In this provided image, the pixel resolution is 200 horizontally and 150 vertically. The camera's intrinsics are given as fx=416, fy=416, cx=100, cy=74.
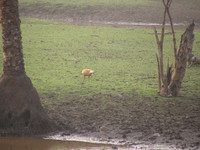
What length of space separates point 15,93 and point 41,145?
4.06ft

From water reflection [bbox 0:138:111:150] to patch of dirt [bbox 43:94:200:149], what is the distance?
1.35ft

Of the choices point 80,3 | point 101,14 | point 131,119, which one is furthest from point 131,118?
point 80,3

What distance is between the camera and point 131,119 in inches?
370

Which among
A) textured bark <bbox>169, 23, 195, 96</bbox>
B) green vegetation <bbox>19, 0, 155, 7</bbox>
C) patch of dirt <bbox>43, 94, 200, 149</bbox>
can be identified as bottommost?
patch of dirt <bbox>43, 94, 200, 149</bbox>

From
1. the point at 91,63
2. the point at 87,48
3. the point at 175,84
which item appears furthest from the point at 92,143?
the point at 87,48

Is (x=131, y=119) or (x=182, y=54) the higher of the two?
(x=182, y=54)

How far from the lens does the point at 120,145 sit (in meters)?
8.12

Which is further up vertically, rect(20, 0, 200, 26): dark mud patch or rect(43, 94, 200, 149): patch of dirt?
rect(20, 0, 200, 26): dark mud patch

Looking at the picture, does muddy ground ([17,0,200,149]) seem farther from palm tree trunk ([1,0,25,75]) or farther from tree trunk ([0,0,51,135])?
→ palm tree trunk ([1,0,25,75])

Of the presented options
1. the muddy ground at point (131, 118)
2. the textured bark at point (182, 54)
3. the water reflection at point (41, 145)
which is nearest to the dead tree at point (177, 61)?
the textured bark at point (182, 54)

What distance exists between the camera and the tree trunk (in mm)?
8414

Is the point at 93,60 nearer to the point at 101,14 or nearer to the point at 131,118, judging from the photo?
the point at 131,118

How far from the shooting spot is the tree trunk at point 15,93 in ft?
27.6

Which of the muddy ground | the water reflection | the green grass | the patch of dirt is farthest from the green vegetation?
the water reflection
